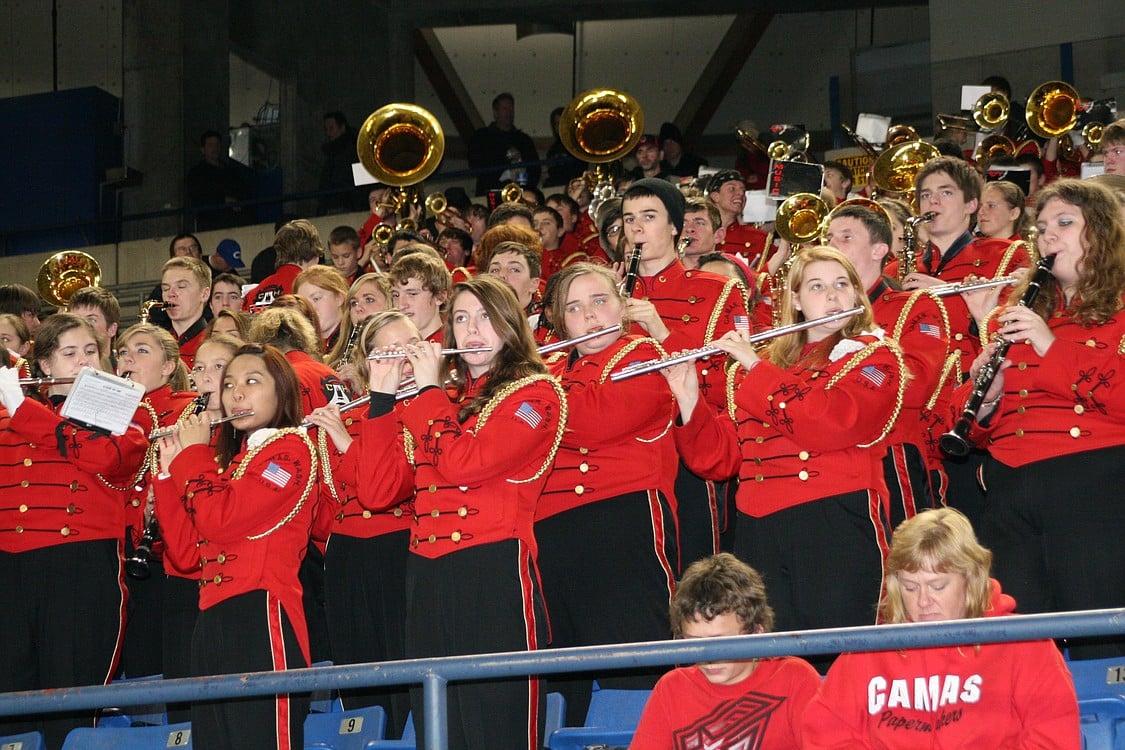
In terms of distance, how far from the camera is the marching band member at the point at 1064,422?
4270mm

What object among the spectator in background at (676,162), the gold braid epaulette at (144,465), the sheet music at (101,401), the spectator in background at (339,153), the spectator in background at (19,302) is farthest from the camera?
the spectator in background at (339,153)

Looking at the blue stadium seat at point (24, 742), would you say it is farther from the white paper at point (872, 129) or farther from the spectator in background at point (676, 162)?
the spectator in background at point (676, 162)

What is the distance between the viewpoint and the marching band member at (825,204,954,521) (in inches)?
194

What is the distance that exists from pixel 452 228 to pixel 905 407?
17.0 ft

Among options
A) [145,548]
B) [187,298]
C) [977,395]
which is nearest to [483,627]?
[977,395]

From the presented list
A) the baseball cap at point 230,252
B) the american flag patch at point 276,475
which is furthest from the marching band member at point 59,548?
the baseball cap at point 230,252

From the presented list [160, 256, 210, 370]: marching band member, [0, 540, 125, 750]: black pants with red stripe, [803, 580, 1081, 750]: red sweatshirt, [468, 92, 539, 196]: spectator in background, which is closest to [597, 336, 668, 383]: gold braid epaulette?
[803, 580, 1081, 750]: red sweatshirt

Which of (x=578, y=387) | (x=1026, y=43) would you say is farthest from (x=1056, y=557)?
(x=1026, y=43)

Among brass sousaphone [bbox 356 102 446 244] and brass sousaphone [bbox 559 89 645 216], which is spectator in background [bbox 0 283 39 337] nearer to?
brass sousaphone [bbox 356 102 446 244]

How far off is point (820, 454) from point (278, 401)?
176 centimetres

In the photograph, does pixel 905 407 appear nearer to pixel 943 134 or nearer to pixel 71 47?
pixel 943 134

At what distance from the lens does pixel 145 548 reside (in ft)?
18.9

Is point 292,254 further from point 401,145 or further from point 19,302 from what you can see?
point 19,302

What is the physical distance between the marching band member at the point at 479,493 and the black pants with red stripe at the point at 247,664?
39 centimetres
